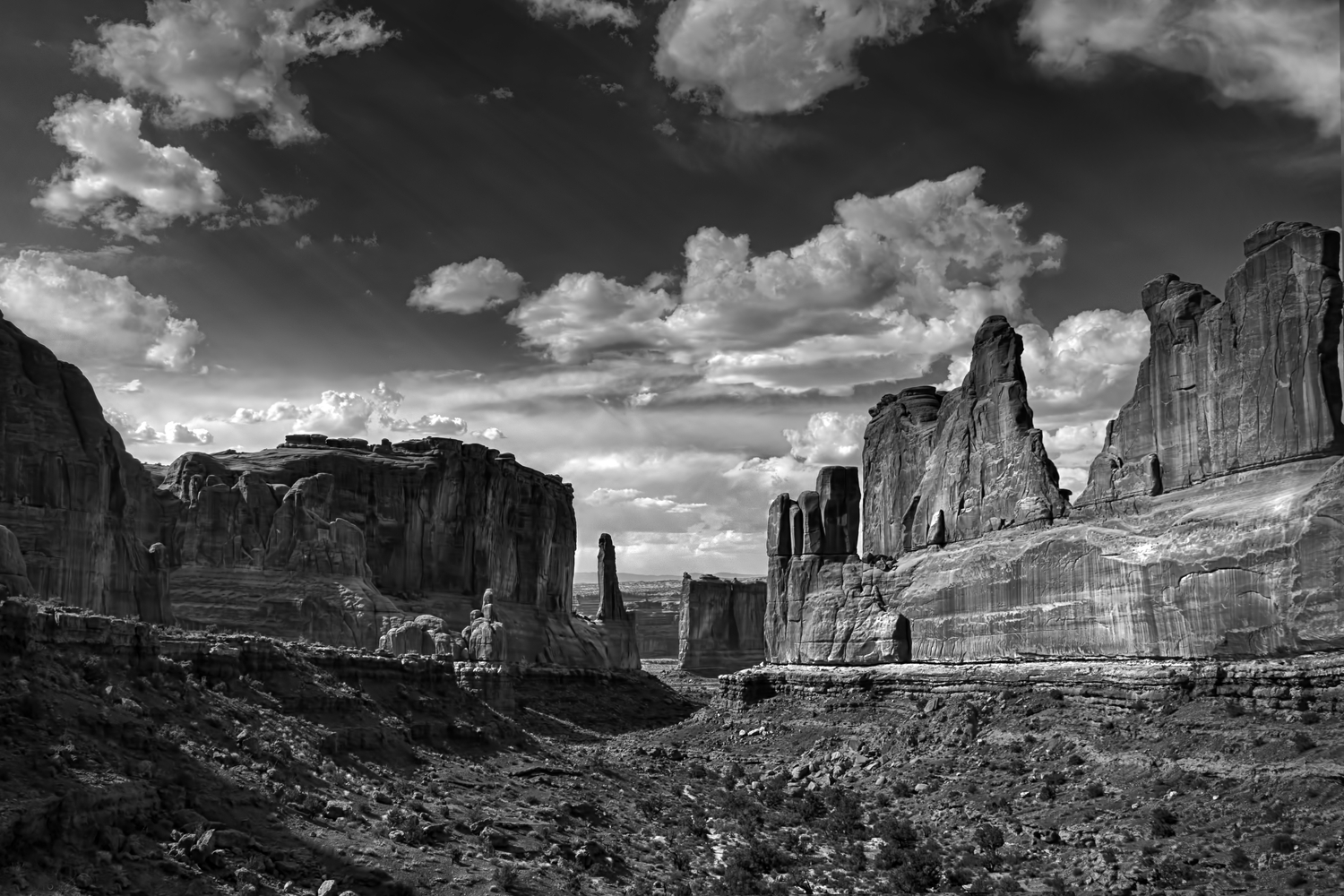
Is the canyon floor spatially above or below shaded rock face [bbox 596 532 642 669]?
below

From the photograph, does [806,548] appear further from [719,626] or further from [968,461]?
[719,626]

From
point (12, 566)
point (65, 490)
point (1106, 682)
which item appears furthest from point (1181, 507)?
point (65, 490)

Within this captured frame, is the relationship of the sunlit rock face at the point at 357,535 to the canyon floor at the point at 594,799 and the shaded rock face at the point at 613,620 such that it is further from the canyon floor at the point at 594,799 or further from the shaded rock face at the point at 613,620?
the canyon floor at the point at 594,799

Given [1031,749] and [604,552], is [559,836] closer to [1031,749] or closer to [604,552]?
[1031,749]

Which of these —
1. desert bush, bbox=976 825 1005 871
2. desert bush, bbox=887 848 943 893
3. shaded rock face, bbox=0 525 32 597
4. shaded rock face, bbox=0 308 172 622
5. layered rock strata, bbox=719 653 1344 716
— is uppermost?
shaded rock face, bbox=0 308 172 622

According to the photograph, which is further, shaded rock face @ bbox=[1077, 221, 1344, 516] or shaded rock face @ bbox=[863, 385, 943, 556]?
shaded rock face @ bbox=[863, 385, 943, 556]

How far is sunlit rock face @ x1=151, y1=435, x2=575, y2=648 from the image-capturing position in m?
78.4

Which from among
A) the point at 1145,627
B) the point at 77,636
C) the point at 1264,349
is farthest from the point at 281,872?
the point at 1264,349

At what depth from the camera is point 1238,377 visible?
46562 millimetres

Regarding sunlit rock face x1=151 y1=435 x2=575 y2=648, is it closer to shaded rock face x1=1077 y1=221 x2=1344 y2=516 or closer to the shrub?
the shrub

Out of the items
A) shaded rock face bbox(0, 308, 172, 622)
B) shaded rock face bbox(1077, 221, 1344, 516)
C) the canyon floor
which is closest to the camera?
the canyon floor

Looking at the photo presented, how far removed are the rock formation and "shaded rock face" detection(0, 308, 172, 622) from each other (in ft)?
302

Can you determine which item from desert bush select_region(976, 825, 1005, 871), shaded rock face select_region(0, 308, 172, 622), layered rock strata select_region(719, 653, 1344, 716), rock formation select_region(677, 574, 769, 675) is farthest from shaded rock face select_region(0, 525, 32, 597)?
rock formation select_region(677, 574, 769, 675)

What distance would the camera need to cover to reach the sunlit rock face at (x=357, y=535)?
78375 millimetres
